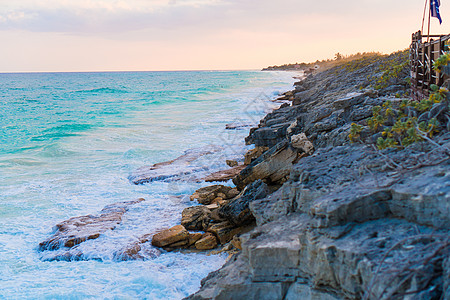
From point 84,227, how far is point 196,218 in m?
2.87

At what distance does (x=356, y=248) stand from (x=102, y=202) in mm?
9193

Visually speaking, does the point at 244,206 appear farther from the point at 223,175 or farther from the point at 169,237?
the point at 223,175

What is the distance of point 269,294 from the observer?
428cm

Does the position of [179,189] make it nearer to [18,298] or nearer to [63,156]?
[18,298]

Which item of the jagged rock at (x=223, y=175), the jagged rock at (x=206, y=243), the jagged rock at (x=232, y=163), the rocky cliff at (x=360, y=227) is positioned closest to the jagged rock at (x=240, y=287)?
the rocky cliff at (x=360, y=227)

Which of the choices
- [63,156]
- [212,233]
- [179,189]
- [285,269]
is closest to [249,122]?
[63,156]

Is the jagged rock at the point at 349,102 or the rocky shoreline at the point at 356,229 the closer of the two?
the rocky shoreline at the point at 356,229

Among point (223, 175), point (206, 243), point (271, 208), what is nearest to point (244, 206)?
point (206, 243)

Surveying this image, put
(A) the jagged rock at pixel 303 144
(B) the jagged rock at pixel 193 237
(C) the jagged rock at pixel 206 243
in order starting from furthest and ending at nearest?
(A) the jagged rock at pixel 303 144, (B) the jagged rock at pixel 193 237, (C) the jagged rock at pixel 206 243

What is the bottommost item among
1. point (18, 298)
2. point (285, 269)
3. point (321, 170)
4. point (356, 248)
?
point (18, 298)

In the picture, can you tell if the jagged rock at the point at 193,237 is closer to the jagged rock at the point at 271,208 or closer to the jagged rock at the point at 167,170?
the jagged rock at the point at 271,208

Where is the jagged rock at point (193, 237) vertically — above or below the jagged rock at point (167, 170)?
below

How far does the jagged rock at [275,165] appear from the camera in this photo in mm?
10242

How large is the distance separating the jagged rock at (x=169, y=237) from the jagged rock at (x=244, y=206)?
103cm
